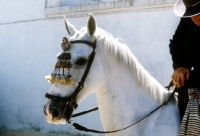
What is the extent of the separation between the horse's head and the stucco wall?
4.65 m

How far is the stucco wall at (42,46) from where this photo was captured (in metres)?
7.45

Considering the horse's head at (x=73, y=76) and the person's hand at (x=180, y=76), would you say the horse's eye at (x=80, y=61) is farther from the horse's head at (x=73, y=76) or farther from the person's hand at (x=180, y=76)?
the person's hand at (x=180, y=76)

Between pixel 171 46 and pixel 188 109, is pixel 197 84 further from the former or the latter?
pixel 171 46

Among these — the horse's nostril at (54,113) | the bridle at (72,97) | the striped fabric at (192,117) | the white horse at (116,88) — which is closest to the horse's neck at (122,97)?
the white horse at (116,88)

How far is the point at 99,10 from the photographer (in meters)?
8.43

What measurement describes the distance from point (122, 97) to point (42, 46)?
7.07 metres

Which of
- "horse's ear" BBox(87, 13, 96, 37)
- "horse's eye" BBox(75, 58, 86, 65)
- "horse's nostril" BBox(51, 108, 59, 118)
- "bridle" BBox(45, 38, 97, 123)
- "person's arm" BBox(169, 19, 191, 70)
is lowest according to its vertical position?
"horse's nostril" BBox(51, 108, 59, 118)

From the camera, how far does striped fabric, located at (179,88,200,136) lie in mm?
2623

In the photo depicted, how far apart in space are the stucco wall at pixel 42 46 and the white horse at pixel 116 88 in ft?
14.8

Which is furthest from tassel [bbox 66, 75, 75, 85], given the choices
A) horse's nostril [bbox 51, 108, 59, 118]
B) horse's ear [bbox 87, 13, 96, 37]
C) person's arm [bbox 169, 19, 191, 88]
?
person's arm [bbox 169, 19, 191, 88]

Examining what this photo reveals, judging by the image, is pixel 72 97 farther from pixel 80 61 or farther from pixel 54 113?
pixel 80 61

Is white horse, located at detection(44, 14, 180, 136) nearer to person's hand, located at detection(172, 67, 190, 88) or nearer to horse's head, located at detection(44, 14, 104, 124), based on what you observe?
horse's head, located at detection(44, 14, 104, 124)

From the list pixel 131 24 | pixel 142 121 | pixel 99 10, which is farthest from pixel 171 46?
pixel 99 10

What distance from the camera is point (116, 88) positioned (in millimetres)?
2865
